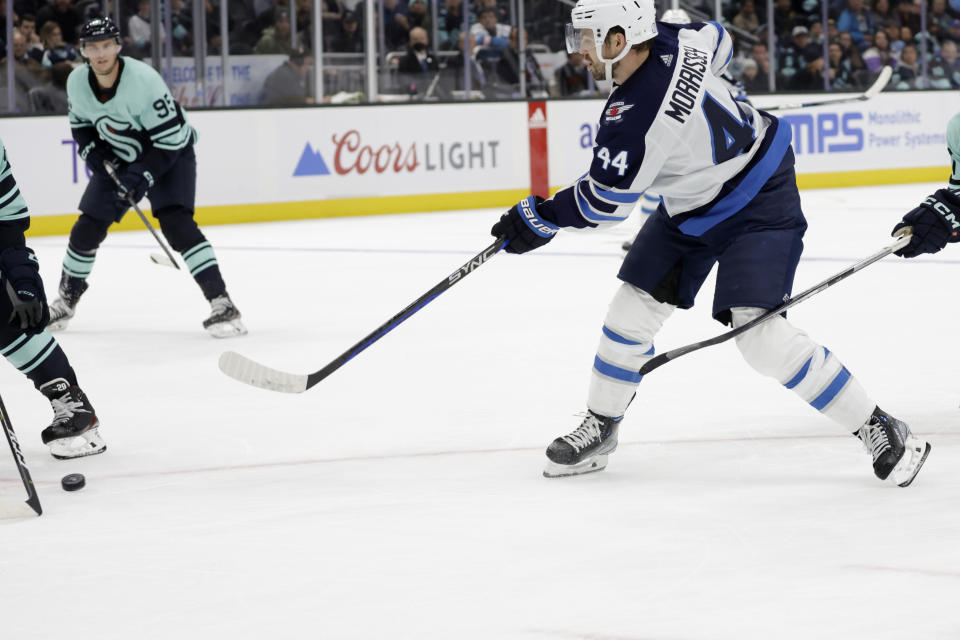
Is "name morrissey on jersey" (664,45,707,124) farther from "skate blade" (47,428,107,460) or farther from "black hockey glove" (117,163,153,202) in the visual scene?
"black hockey glove" (117,163,153,202)

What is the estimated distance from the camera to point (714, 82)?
2.60 m

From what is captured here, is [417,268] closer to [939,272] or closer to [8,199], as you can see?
[939,272]

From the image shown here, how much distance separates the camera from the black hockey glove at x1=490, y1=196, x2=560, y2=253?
A: 2.63 meters

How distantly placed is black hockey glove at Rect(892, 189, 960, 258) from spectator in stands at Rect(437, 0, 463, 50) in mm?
7955

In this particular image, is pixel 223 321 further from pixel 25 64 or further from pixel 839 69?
pixel 839 69

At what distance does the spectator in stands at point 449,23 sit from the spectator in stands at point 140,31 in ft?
7.64

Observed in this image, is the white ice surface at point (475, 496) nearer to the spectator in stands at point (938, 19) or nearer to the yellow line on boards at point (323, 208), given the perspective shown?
the yellow line on boards at point (323, 208)

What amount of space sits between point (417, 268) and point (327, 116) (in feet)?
10.1

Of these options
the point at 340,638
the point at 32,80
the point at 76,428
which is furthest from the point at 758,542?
the point at 32,80

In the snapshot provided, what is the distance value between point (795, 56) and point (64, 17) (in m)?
6.18

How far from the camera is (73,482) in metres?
2.72

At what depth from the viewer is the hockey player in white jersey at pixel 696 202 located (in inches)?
99.3

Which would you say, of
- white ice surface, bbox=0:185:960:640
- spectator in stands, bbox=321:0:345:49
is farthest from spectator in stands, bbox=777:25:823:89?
white ice surface, bbox=0:185:960:640

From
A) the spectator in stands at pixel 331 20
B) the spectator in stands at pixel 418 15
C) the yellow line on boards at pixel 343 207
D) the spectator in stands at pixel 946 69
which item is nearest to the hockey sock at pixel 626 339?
the yellow line on boards at pixel 343 207
